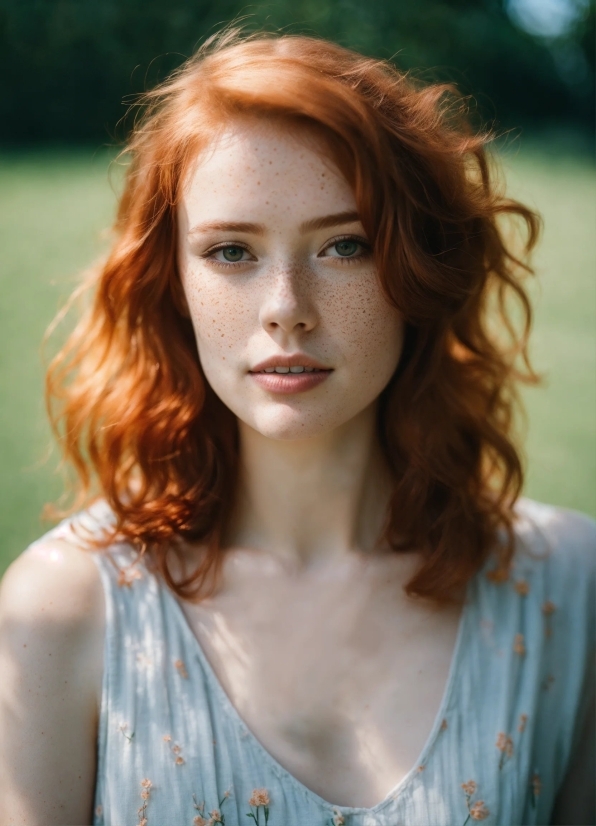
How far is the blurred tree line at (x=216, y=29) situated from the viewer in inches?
162

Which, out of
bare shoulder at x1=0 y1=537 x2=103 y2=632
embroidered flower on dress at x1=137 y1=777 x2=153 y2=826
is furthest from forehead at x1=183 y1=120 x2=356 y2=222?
embroidered flower on dress at x1=137 y1=777 x2=153 y2=826

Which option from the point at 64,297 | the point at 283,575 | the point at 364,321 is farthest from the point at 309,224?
the point at 64,297

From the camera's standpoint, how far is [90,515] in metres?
1.51

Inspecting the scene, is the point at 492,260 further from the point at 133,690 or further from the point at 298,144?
the point at 133,690

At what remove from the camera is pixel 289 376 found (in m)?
1.28

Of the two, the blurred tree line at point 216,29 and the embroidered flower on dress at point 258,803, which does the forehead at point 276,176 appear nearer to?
the embroidered flower on dress at point 258,803

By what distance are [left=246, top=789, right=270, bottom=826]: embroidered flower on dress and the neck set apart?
1.17 ft

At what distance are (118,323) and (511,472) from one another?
760mm

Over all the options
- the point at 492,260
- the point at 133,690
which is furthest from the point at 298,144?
the point at 133,690

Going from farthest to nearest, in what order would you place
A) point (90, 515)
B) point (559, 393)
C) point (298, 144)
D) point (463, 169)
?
point (559, 393) → point (90, 515) → point (463, 169) → point (298, 144)

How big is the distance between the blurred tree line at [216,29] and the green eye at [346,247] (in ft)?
8.74

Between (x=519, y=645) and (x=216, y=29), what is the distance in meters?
3.91

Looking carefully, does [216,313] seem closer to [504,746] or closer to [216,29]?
[504,746]

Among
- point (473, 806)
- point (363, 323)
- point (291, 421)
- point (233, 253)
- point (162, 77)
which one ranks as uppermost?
point (162, 77)
